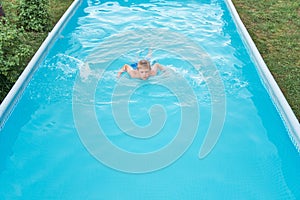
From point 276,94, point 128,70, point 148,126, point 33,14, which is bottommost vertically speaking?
point 148,126

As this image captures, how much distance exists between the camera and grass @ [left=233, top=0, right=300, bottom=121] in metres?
5.67

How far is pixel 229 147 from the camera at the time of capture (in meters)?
4.60

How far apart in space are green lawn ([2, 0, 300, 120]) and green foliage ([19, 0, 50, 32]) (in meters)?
0.18

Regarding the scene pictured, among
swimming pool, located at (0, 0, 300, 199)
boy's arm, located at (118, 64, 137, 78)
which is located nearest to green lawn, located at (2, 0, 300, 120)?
swimming pool, located at (0, 0, 300, 199)

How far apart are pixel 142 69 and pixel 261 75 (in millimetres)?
1932

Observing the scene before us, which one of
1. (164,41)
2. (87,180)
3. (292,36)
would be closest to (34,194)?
(87,180)

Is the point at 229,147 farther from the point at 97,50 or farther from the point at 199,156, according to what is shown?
the point at 97,50

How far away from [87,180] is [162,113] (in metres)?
1.58

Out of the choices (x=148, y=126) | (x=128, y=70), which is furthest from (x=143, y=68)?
(x=148, y=126)

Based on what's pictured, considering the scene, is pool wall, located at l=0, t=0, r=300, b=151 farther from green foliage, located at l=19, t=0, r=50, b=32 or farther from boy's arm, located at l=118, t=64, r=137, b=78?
boy's arm, located at l=118, t=64, r=137, b=78

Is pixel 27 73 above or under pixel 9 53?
under

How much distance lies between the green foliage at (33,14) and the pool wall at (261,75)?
1.12 ft

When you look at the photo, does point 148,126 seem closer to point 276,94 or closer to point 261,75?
point 276,94

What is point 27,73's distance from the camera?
557 cm
